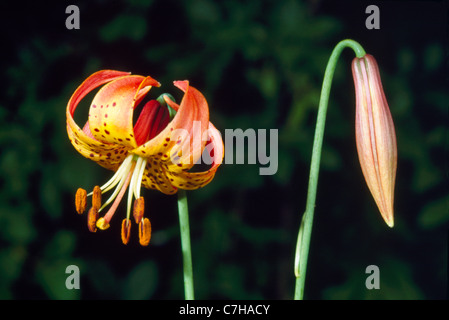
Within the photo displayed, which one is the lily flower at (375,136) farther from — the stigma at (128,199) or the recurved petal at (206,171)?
the stigma at (128,199)

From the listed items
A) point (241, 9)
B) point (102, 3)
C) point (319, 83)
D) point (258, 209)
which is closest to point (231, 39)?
point (241, 9)

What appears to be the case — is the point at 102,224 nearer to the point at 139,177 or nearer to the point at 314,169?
the point at 139,177

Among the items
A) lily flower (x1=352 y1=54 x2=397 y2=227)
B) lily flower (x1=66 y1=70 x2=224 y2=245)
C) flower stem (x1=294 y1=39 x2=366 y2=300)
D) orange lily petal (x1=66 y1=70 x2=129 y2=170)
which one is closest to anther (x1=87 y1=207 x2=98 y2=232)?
lily flower (x1=66 y1=70 x2=224 y2=245)

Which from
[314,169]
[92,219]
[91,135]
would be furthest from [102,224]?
[314,169]

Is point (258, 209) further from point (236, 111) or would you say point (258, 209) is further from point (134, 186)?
point (134, 186)

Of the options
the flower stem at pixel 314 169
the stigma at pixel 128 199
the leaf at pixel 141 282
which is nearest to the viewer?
the flower stem at pixel 314 169

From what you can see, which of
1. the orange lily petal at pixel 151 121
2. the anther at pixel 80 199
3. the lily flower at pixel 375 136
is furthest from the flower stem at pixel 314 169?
the anther at pixel 80 199
